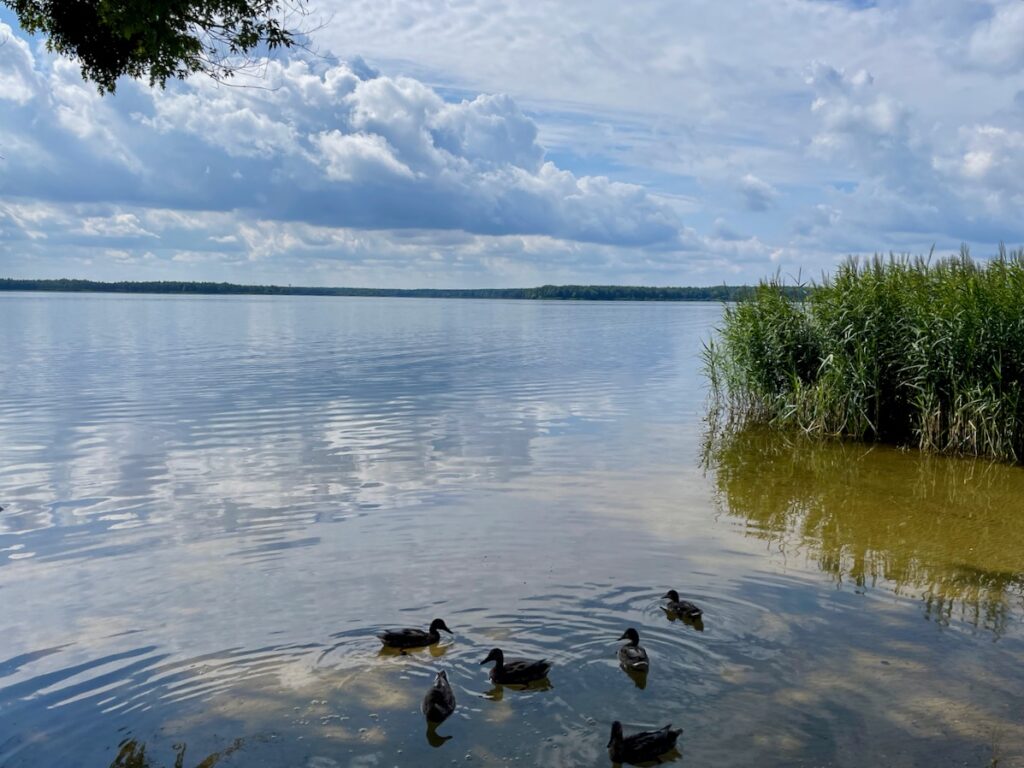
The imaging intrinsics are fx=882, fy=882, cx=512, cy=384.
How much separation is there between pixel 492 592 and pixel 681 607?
7.52 feet

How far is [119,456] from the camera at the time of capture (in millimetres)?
19047

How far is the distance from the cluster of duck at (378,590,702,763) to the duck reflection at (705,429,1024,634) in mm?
3344

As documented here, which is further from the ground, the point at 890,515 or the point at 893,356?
the point at 893,356

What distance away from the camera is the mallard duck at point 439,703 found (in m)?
7.47

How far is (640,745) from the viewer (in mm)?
6742

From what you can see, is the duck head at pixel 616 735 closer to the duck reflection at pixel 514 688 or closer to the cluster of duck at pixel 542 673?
the cluster of duck at pixel 542 673

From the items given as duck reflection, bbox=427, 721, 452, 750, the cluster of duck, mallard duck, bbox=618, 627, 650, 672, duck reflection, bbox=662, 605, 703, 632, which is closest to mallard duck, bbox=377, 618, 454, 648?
the cluster of duck

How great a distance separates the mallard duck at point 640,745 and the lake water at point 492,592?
20 centimetres

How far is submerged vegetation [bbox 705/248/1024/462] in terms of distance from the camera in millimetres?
18438

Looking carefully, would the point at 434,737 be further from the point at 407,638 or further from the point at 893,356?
the point at 893,356

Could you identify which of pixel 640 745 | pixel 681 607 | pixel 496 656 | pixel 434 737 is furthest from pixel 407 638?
pixel 681 607

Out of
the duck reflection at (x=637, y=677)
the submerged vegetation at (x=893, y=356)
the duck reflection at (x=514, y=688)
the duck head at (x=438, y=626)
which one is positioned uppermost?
the submerged vegetation at (x=893, y=356)

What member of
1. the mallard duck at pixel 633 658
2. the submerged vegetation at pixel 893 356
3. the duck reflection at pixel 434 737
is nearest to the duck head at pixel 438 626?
the duck reflection at pixel 434 737

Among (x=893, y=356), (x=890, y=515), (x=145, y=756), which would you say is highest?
(x=893, y=356)
